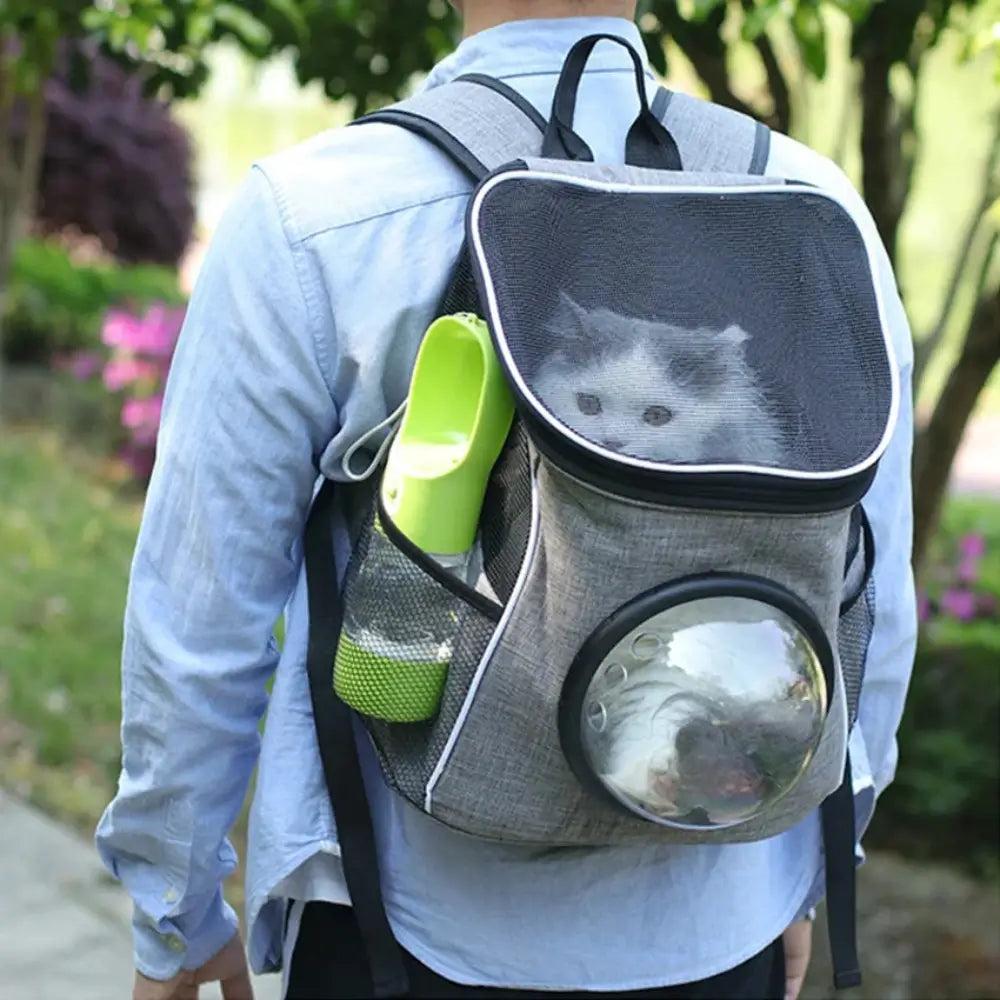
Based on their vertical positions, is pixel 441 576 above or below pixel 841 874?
above

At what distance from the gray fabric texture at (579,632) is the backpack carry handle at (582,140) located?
335 mm

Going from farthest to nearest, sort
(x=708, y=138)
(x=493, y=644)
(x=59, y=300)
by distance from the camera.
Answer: (x=59, y=300) < (x=708, y=138) < (x=493, y=644)

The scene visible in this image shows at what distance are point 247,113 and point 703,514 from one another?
23955mm

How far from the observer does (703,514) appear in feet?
3.55

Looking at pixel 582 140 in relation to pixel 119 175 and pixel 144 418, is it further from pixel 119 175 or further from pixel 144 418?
pixel 119 175

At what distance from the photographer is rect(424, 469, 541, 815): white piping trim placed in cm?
114

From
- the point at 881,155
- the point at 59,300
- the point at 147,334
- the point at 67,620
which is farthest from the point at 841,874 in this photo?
the point at 59,300

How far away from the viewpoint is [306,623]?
1361 millimetres

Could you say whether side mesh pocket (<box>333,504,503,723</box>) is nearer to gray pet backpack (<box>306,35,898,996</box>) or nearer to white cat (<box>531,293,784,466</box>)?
gray pet backpack (<box>306,35,898,996</box>)

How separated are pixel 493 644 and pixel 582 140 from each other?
457 millimetres

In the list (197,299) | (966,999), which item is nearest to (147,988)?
(197,299)

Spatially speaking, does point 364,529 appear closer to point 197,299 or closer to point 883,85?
point 197,299

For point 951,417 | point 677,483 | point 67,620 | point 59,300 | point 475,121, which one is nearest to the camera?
point 677,483

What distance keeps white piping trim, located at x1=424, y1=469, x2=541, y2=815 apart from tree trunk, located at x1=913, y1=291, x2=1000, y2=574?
2571mm
